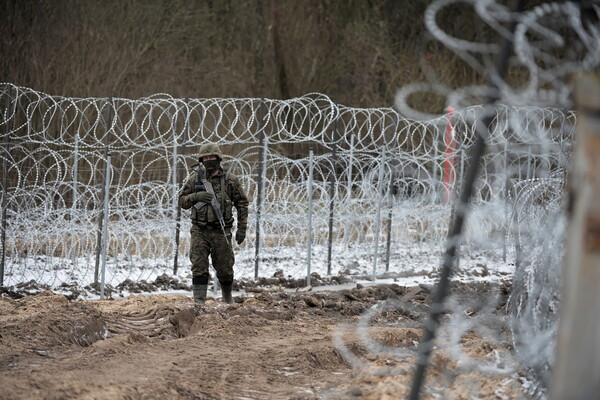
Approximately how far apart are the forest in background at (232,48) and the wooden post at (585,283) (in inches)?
633

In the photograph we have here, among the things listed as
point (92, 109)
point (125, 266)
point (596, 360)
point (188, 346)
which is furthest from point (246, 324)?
point (92, 109)

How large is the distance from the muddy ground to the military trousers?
39 cm

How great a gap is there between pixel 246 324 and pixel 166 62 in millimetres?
13287

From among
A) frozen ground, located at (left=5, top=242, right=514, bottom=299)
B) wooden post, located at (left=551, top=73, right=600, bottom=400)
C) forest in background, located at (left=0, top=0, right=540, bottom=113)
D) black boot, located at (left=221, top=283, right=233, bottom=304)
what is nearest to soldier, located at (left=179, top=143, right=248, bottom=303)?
black boot, located at (left=221, top=283, right=233, bottom=304)

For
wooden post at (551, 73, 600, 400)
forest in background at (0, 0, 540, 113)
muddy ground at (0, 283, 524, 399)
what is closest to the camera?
wooden post at (551, 73, 600, 400)

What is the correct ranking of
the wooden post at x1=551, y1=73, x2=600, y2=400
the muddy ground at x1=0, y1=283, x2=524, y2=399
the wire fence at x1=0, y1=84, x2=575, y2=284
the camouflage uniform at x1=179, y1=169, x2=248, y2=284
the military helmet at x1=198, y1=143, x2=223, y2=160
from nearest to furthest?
the wooden post at x1=551, y1=73, x2=600, y2=400 → the muddy ground at x1=0, y1=283, x2=524, y2=399 → the military helmet at x1=198, y1=143, x2=223, y2=160 → the camouflage uniform at x1=179, y1=169, x2=248, y2=284 → the wire fence at x1=0, y1=84, x2=575, y2=284

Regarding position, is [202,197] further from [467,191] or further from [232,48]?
[232,48]

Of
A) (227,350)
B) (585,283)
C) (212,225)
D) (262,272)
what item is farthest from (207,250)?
(585,283)

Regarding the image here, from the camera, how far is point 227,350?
6.84 meters

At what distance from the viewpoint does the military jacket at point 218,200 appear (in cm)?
909

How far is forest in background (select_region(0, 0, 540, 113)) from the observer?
17.8m

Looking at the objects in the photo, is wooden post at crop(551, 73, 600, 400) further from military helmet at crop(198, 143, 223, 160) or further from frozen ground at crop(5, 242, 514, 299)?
frozen ground at crop(5, 242, 514, 299)

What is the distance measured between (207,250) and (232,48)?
15.6 m

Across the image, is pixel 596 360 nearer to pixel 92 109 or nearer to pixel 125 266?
pixel 125 266
